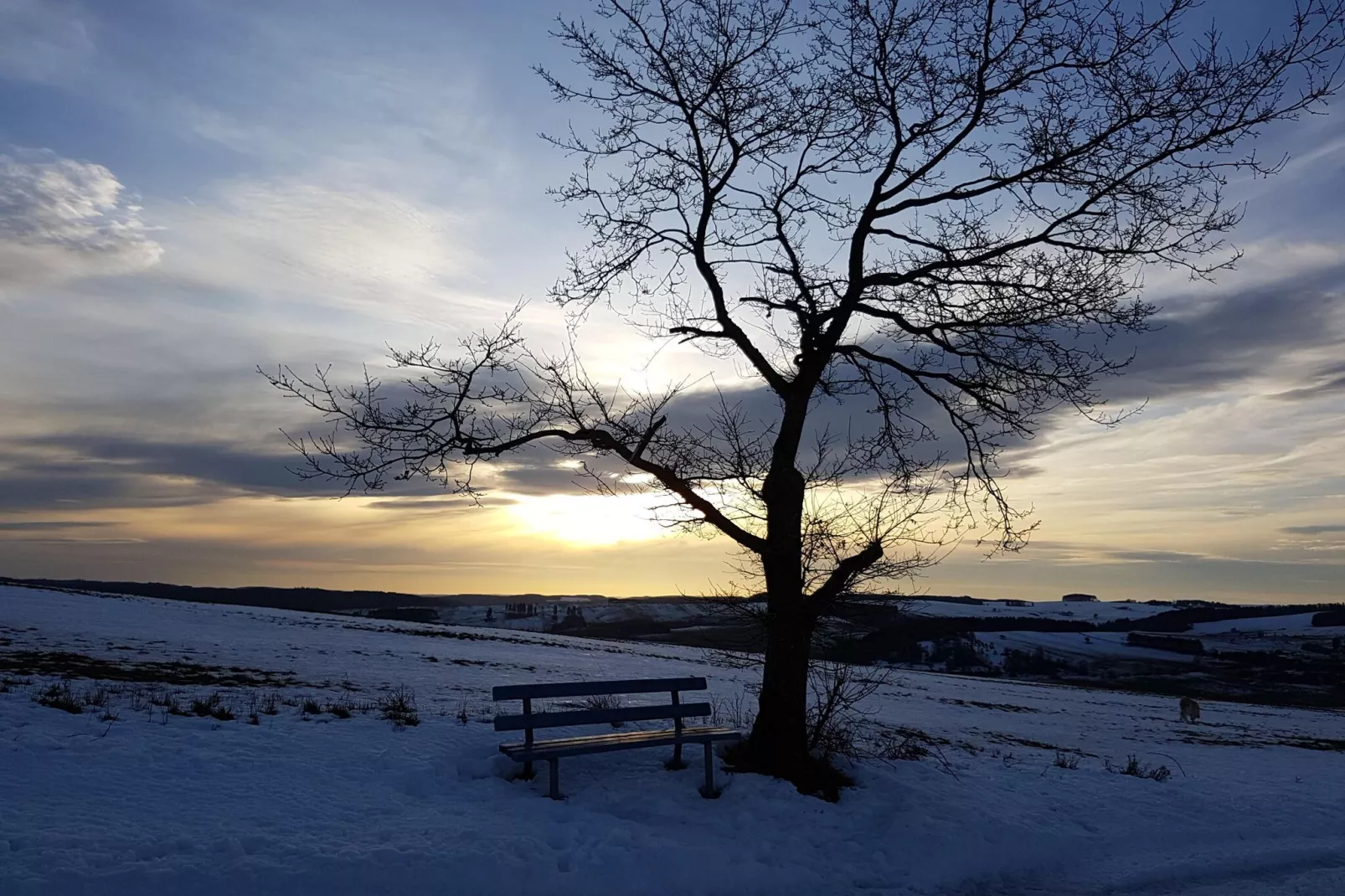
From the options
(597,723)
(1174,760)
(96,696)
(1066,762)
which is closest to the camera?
(597,723)

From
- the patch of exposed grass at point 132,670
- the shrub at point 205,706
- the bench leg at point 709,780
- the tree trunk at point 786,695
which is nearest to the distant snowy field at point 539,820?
the bench leg at point 709,780

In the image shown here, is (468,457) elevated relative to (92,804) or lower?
elevated

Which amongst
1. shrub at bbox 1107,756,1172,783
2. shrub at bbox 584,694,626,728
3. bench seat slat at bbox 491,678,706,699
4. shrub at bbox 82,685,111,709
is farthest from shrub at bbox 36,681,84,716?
shrub at bbox 1107,756,1172,783

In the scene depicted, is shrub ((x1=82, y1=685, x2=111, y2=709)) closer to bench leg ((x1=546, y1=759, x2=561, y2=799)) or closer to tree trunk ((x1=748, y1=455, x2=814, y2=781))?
bench leg ((x1=546, y1=759, x2=561, y2=799))

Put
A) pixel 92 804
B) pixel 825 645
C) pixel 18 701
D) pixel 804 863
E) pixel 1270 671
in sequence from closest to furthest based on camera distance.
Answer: pixel 92 804 < pixel 804 863 < pixel 18 701 < pixel 825 645 < pixel 1270 671

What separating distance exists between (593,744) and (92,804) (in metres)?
4.59

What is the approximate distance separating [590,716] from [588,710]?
0.25m

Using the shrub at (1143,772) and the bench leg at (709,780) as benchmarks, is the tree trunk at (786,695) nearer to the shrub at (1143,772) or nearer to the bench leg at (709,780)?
the bench leg at (709,780)

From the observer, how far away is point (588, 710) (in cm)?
961

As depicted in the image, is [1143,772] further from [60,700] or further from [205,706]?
[60,700]

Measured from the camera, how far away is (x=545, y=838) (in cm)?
790

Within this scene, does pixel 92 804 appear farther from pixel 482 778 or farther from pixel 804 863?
pixel 804 863

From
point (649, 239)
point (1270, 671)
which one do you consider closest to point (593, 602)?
point (1270, 671)

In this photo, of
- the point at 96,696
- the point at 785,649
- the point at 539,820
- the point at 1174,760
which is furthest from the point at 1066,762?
the point at 96,696
